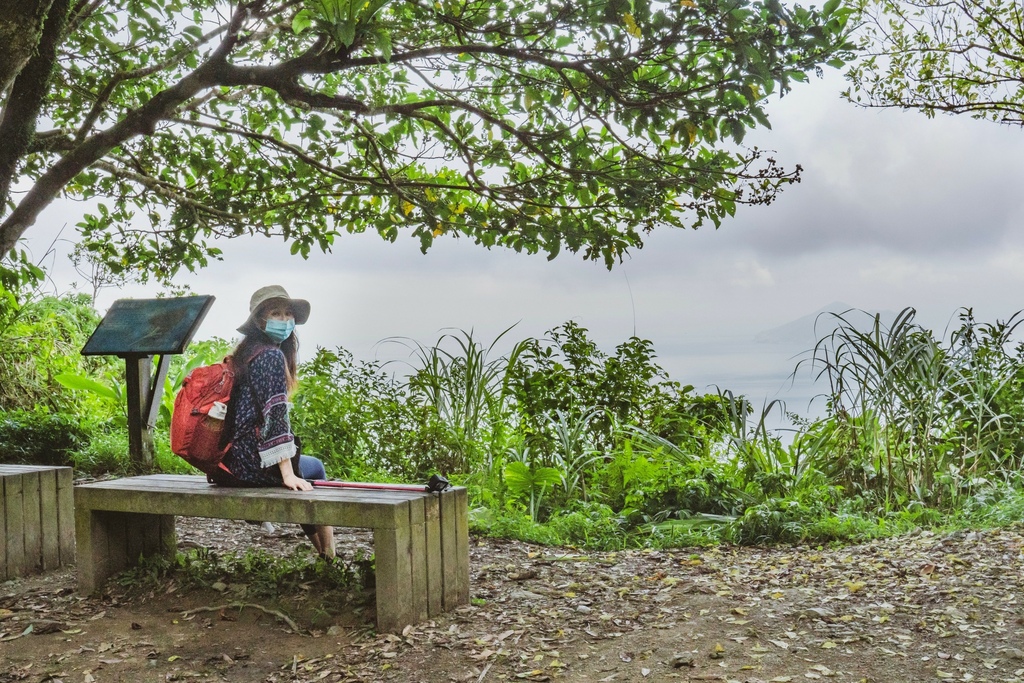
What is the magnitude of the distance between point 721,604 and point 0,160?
17.8ft

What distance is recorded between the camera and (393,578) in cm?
408

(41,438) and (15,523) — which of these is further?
(41,438)

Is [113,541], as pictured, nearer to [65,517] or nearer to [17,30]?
[65,517]

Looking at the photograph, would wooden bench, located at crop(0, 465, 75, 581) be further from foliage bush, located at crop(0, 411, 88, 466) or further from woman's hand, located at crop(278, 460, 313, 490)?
foliage bush, located at crop(0, 411, 88, 466)

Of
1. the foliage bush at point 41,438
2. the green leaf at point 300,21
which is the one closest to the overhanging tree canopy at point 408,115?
the green leaf at point 300,21

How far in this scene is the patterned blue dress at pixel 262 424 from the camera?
4.47m

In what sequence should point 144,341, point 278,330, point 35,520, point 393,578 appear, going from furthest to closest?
point 144,341
point 35,520
point 278,330
point 393,578

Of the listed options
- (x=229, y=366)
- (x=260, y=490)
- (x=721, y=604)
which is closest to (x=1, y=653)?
(x=260, y=490)

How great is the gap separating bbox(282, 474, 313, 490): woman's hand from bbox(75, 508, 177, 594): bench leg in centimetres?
122

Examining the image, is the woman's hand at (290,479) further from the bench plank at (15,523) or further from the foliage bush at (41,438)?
the foliage bush at (41,438)

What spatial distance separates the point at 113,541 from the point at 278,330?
5.34ft

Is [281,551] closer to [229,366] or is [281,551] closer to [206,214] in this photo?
[229,366]

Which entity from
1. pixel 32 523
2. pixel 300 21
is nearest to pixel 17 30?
pixel 300 21

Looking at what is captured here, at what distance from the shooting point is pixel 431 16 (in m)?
5.21
